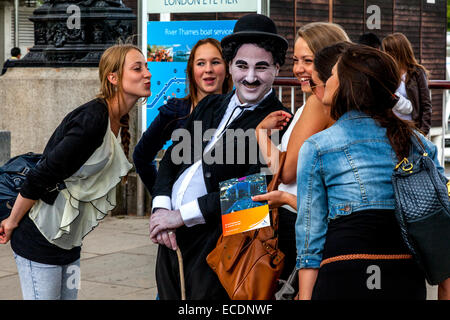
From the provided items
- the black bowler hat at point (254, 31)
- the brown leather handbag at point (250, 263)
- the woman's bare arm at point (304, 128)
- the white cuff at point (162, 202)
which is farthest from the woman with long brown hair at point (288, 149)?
the white cuff at point (162, 202)

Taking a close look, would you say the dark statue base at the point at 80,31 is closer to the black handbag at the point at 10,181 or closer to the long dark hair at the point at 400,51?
the long dark hair at the point at 400,51

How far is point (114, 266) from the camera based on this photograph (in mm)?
7305

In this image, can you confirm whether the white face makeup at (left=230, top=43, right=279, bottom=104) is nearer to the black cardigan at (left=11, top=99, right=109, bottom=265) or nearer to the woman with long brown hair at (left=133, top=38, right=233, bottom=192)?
the woman with long brown hair at (left=133, top=38, right=233, bottom=192)

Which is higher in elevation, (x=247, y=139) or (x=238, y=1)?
(x=238, y=1)

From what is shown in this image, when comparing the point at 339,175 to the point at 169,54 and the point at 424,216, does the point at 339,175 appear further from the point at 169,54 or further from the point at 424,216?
the point at 169,54

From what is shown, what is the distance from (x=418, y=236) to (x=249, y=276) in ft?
2.64

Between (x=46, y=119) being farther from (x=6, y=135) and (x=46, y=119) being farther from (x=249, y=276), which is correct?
(x=249, y=276)

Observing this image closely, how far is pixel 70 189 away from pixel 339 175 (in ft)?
5.44

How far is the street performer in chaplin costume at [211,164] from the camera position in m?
3.60

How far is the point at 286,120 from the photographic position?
3.57 meters

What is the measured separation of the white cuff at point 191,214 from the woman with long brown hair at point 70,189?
706 mm

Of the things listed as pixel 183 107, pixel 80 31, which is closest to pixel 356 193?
pixel 183 107

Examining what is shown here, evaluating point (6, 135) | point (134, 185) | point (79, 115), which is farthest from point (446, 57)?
point (79, 115)

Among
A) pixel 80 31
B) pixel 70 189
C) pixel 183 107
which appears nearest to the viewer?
pixel 70 189
